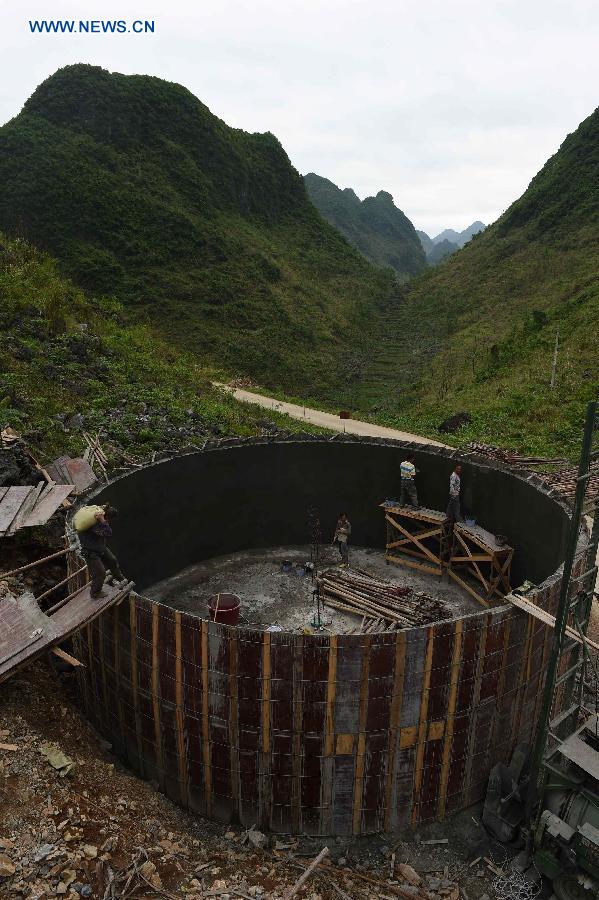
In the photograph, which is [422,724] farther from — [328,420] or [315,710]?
[328,420]

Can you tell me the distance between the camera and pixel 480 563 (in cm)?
1438

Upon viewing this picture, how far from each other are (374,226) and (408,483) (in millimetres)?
106771

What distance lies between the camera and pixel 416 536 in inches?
585

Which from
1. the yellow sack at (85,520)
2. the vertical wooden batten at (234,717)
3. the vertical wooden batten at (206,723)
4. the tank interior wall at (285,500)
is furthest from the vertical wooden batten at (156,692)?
the tank interior wall at (285,500)

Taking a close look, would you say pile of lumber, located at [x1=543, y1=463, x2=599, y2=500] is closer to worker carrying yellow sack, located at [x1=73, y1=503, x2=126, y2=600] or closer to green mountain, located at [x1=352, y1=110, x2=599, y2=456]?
green mountain, located at [x1=352, y1=110, x2=599, y2=456]

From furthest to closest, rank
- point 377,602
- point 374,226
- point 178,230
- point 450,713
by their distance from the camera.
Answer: point 374,226, point 178,230, point 377,602, point 450,713

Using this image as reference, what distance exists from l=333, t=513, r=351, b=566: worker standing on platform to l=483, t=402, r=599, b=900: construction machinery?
23.2ft

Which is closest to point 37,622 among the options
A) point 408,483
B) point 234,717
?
point 234,717

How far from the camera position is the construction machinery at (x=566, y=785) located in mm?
6610

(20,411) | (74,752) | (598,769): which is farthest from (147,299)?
(598,769)

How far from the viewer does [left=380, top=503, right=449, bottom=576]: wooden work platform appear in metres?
14.6

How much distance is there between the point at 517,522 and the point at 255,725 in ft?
27.5

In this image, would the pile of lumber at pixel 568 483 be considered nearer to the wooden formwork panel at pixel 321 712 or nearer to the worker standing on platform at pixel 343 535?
the worker standing on platform at pixel 343 535

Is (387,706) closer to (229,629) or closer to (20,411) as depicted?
(229,629)
